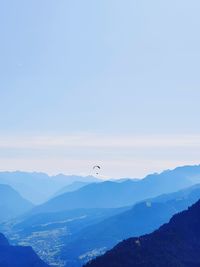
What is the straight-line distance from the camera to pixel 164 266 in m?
180

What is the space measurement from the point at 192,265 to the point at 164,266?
17.1 metres


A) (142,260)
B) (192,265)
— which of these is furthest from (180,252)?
(142,260)

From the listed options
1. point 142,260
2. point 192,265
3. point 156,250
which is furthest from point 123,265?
point 192,265

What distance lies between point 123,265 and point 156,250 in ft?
69.0

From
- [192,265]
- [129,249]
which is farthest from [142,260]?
[192,265]

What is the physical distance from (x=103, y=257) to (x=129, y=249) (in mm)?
12304

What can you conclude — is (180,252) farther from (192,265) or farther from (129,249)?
(129,249)

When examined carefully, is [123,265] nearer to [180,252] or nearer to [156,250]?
[156,250]

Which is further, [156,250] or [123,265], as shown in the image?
[156,250]

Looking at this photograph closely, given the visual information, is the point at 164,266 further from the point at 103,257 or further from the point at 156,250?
the point at 103,257

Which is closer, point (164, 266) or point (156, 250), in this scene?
point (164, 266)

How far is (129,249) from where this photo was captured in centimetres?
18888

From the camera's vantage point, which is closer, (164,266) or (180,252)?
(164,266)

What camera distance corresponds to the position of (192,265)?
190m
